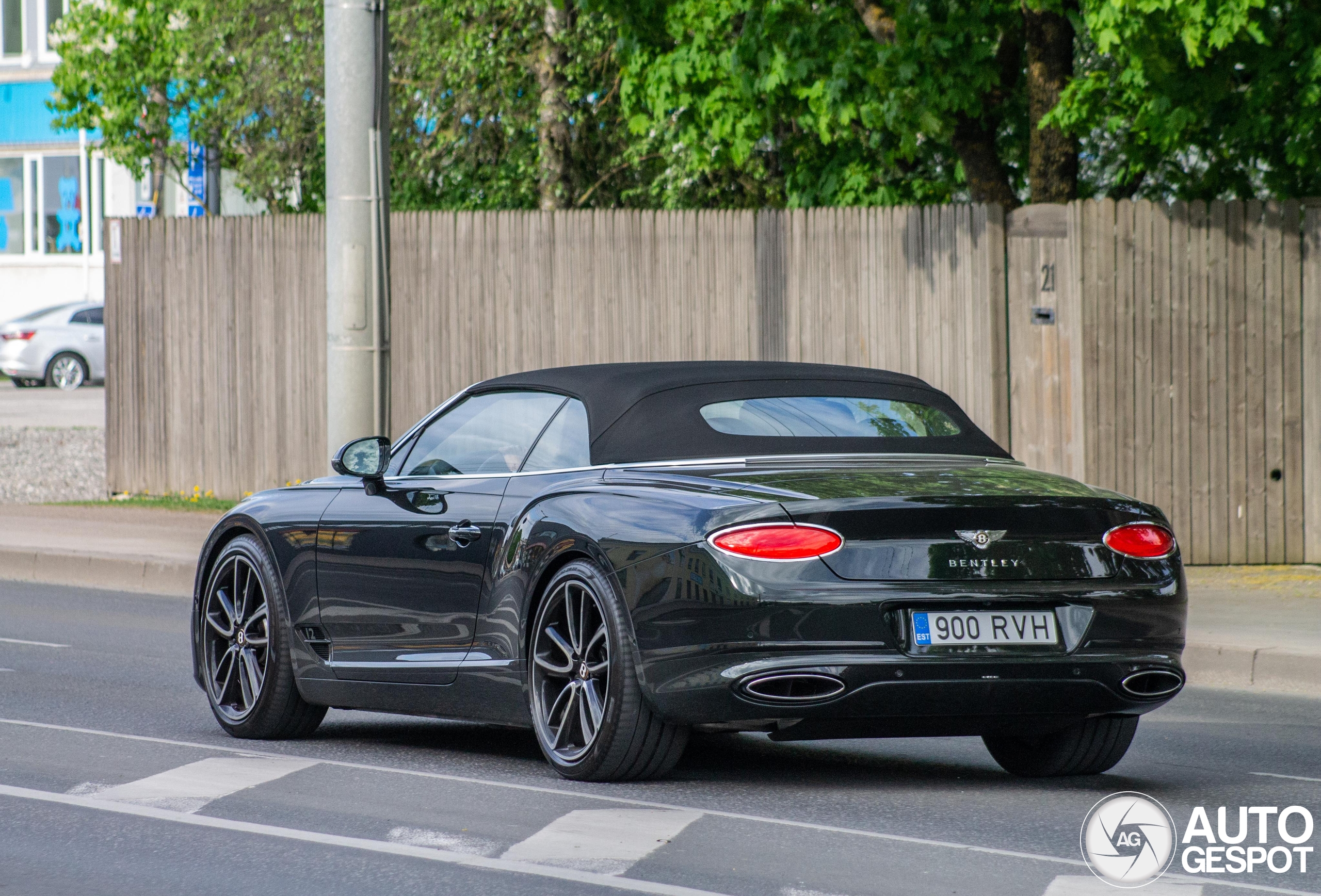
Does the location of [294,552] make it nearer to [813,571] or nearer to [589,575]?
[589,575]

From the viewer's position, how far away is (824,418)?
7262 millimetres

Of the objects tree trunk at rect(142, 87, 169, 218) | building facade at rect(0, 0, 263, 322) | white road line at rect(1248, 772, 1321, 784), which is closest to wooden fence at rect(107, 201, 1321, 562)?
white road line at rect(1248, 772, 1321, 784)

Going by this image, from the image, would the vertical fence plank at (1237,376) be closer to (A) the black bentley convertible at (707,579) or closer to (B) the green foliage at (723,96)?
(B) the green foliage at (723,96)

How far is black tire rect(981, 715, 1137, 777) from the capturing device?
6992mm

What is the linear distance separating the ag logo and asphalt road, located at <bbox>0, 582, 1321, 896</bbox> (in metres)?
0.06

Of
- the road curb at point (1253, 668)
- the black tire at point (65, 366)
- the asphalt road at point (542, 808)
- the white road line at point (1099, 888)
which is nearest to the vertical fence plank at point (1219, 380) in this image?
the road curb at point (1253, 668)

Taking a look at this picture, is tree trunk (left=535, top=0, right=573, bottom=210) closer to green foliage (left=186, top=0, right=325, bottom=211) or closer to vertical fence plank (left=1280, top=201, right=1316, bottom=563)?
green foliage (left=186, top=0, right=325, bottom=211)

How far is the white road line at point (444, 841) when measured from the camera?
19.1 ft

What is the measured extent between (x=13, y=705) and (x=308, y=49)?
15154 mm

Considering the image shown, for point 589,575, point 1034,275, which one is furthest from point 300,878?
point 1034,275

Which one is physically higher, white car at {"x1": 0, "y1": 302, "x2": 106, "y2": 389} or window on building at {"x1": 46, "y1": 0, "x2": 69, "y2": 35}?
window on building at {"x1": 46, "y1": 0, "x2": 69, "y2": 35}

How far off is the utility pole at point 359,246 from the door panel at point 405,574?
5.40 metres

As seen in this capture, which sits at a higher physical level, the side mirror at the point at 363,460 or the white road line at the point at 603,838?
the side mirror at the point at 363,460

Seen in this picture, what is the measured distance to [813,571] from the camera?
6156 mm
